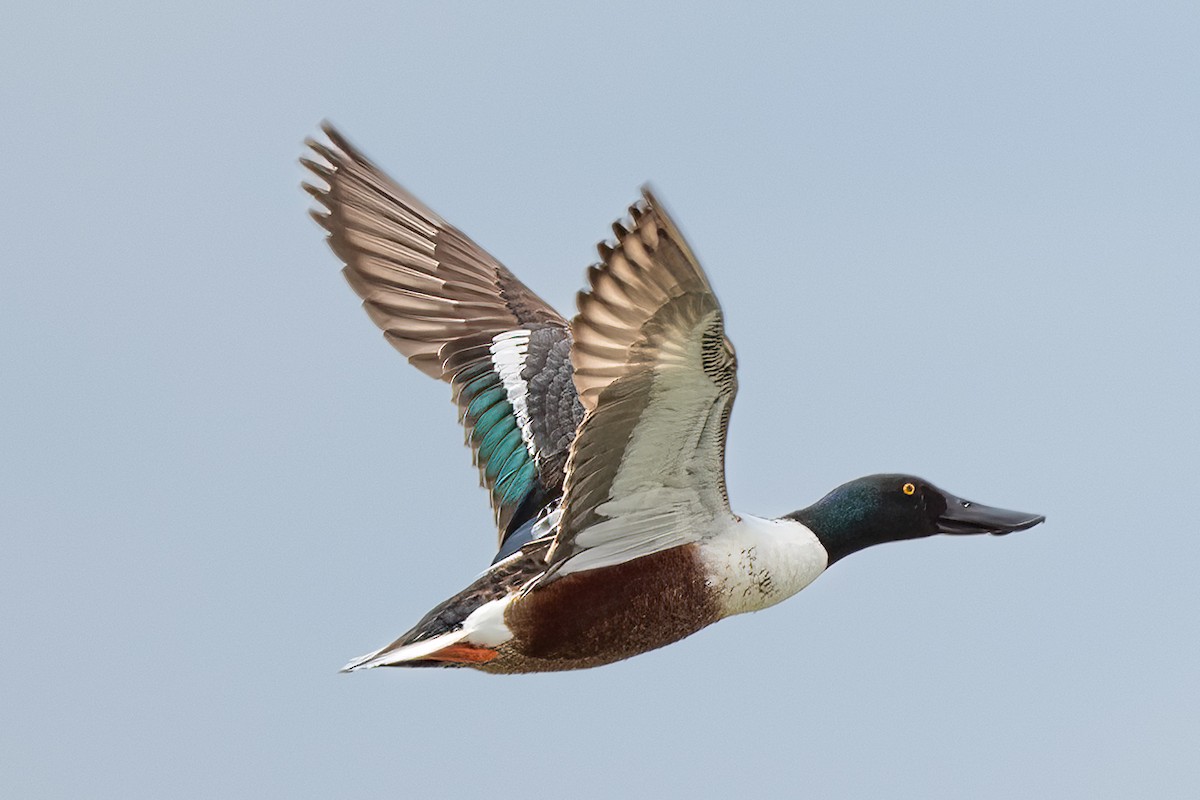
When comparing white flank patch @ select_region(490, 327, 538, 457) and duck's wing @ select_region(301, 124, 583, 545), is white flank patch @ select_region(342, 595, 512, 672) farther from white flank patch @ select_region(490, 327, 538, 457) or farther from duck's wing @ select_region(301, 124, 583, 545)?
white flank patch @ select_region(490, 327, 538, 457)

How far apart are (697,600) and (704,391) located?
53.4 inches

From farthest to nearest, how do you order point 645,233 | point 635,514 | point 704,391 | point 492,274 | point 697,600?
point 492,274 < point 697,600 < point 635,514 < point 704,391 < point 645,233

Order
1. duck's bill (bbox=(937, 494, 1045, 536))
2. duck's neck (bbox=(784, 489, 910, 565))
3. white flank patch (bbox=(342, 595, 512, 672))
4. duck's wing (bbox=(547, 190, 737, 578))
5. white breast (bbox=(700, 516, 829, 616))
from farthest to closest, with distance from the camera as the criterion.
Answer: duck's bill (bbox=(937, 494, 1045, 536)), duck's neck (bbox=(784, 489, 910, 565)), white breast (bbox=(700, 516, 829, 616)), white flank patch (bbox=(342, 595, 512, 672)), duck's wing (bbox=(547, 190, 737, 578))

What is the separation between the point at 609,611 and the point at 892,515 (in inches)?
67.0

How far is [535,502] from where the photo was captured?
862 cm

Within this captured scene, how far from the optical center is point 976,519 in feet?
28.3

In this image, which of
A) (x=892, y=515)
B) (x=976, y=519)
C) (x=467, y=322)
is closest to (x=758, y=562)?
(x=892, y=515)

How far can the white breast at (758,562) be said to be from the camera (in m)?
7.51

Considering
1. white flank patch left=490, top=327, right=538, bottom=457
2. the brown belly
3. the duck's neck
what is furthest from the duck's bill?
white flank patch left=490, top=327, right=538, bottom=457

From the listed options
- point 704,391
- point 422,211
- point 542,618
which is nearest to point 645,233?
point 704,391

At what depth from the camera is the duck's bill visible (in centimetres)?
860

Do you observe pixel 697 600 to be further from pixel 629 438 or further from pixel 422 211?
pixel 422 211

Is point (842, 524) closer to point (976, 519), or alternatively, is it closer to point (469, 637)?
point (976, 519)

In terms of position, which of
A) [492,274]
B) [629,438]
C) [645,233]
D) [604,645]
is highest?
[492,274]
